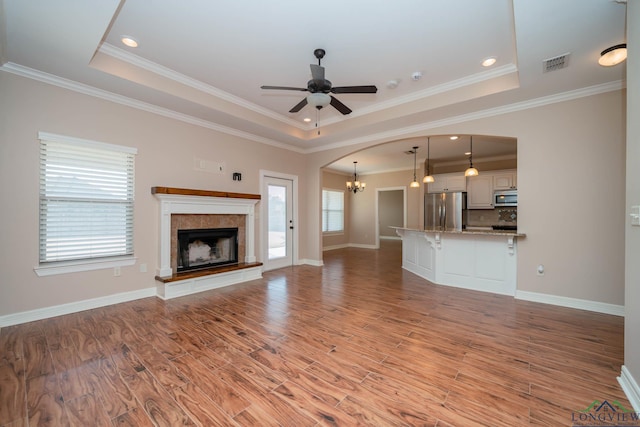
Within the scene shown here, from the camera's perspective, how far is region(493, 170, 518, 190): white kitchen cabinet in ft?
23.0

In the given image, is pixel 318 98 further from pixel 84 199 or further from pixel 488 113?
pixel 84 199

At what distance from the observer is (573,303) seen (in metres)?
3.58

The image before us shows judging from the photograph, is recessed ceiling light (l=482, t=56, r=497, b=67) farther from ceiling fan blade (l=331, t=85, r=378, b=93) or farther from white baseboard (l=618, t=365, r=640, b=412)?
white baseboard (l=618, t=365, r=640, b=412)

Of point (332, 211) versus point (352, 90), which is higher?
point (352, 90)

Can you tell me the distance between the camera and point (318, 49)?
10.3 ft

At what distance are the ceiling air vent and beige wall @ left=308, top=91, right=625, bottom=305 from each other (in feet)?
3.07

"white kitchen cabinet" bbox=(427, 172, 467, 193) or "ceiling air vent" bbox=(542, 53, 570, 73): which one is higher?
"ceiling air vent" bbox=(542, 53, 570, 73)

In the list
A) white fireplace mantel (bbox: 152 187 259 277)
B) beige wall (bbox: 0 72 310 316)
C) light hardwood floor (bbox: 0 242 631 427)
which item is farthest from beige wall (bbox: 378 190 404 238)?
beige wall (bbox: 0 72 310 316)

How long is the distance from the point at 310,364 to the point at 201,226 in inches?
131

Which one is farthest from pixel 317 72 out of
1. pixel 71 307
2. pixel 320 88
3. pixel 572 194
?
pixel 71 307

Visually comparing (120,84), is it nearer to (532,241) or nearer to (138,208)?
(138,208)

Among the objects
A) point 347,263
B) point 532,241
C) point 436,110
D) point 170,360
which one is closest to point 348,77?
point 436,110

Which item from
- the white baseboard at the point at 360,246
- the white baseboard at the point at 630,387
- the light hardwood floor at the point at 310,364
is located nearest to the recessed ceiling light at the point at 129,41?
the light hardwood floor at the point at 310,364

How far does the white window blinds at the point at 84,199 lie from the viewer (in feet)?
10.7
